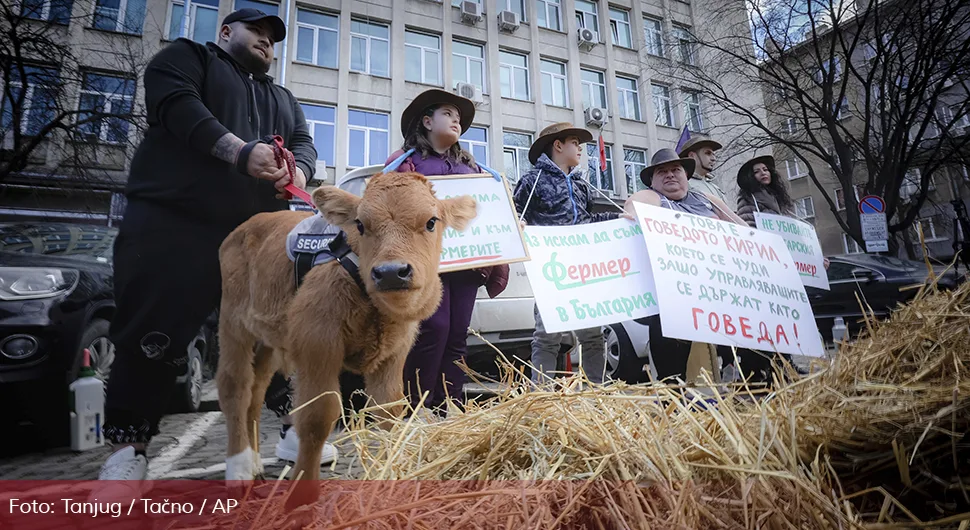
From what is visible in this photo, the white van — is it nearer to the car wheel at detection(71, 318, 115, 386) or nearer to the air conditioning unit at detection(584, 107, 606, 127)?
the air conditioning unit at detection(584, 107, 606, 127)

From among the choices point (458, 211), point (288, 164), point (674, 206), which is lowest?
point (458, 211)

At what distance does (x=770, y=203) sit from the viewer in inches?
110

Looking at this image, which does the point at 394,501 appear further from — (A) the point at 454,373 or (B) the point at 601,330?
(B) the point at 601,330

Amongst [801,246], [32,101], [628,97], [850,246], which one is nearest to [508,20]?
[628,97]

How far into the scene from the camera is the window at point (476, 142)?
2.05m

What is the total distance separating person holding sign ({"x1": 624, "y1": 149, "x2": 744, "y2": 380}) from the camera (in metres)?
2.23

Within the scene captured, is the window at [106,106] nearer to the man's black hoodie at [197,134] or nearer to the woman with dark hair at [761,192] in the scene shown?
the man's black hoodie at [197,134]

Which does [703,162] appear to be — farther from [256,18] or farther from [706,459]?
[256,18]

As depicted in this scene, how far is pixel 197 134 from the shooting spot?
123cm

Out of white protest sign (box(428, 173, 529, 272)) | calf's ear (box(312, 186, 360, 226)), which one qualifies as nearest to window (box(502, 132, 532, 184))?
white protest sign (box(428, 173, 529, 272))

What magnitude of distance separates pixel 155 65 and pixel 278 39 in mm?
360

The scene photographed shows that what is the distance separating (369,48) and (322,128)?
1.33 feet

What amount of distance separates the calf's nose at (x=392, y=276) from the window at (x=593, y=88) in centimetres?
154

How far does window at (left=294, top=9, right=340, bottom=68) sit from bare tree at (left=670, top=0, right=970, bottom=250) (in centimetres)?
195
